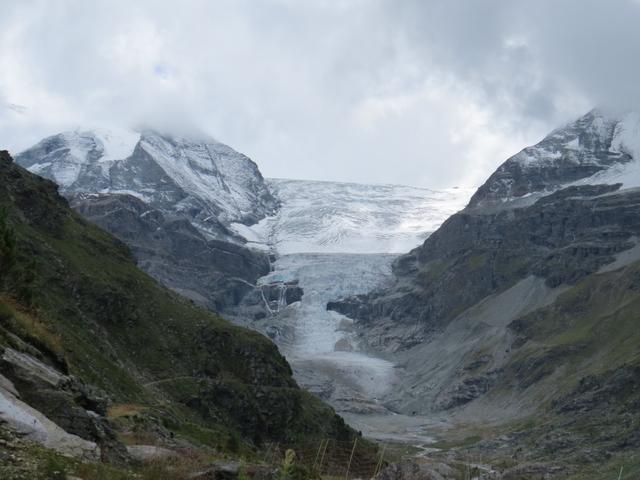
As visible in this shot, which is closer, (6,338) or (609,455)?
(6,338)

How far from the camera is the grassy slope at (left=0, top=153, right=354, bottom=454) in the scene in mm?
73613

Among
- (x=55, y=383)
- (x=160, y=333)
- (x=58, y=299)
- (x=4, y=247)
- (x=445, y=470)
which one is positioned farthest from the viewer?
(x=160, y=333)

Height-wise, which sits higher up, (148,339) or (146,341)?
(148,339)

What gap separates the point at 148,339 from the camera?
84875 millimetres

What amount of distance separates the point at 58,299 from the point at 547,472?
3184 inches

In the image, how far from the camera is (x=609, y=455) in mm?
141250

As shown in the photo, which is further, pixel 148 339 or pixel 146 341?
pixel 148 339

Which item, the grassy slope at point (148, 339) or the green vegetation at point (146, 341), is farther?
the grassy slope at point (148, 339)

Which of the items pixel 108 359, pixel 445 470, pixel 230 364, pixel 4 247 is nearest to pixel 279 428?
pixel 230 364

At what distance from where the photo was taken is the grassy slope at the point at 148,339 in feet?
242

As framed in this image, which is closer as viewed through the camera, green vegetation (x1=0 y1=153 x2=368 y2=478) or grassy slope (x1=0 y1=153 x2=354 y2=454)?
green vegetation (x1=0 y1=153 x2=368 y2=478)

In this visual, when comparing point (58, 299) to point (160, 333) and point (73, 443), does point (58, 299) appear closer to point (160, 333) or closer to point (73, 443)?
point (160, 333)

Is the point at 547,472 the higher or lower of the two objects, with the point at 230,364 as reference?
lower

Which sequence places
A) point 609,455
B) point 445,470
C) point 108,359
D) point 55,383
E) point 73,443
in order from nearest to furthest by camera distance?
1. point 73,443
2. point 55,383
3. point 445,470
4. point 108,359
5. point 609,455
